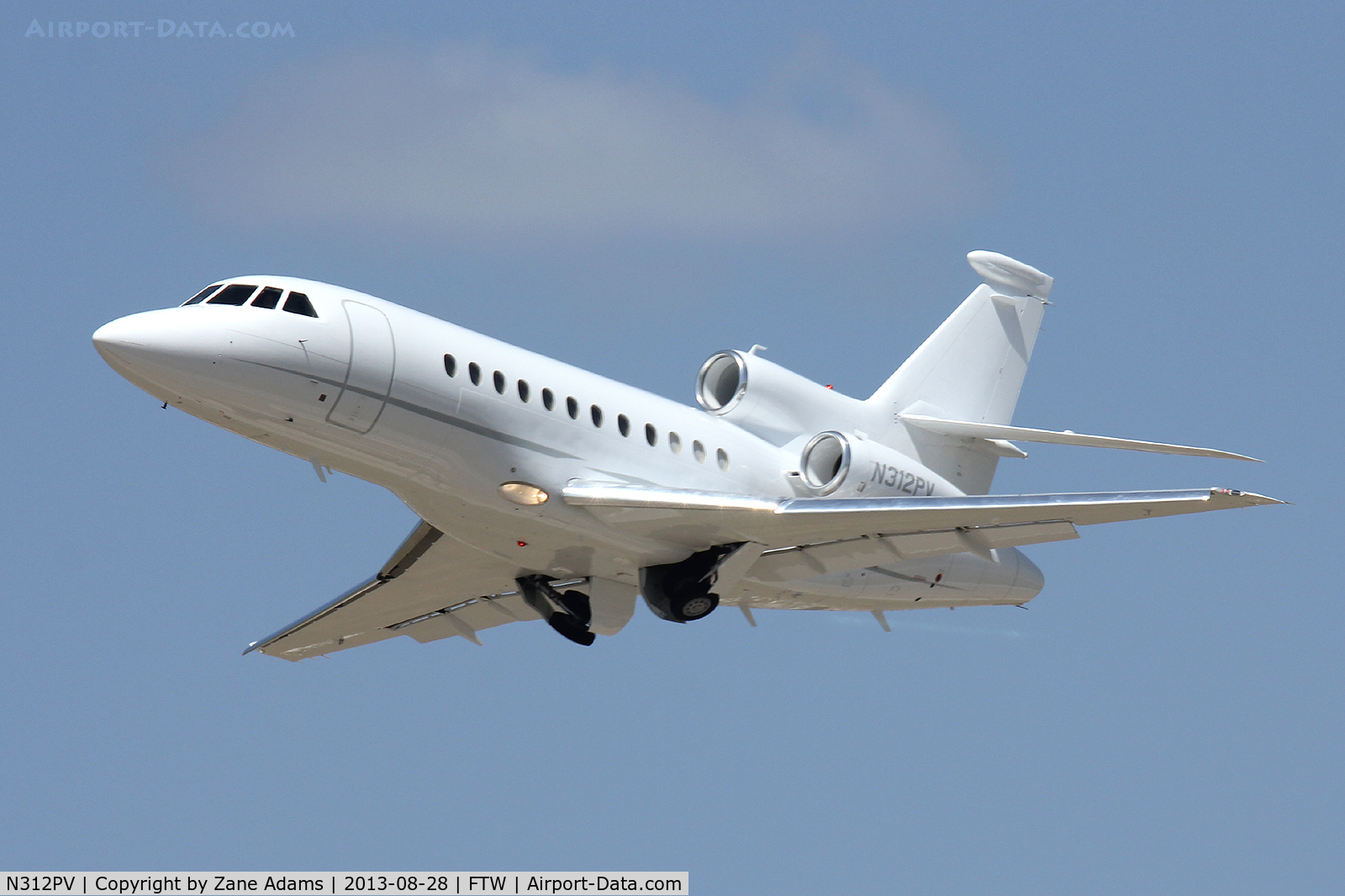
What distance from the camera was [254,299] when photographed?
1769cm

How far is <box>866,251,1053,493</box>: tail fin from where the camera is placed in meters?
24.6

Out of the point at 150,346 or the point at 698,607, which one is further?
the point at 698,607

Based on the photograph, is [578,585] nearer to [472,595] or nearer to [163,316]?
[472,595]

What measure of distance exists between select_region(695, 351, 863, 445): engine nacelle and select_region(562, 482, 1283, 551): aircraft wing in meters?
2.15

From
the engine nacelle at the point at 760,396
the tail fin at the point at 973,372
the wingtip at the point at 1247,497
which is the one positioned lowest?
the wingtip at the point at 1247,497

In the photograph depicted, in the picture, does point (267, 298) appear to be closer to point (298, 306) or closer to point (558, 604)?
point (298, 306)

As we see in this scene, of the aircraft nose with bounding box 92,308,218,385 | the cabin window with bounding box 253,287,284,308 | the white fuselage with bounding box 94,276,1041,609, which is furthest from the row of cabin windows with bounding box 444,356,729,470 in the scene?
the aircraft nose with bounding box 92,308,218,385

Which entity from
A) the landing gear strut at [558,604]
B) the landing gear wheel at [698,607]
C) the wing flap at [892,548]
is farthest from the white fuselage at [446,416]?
the wing flap at [892,548]

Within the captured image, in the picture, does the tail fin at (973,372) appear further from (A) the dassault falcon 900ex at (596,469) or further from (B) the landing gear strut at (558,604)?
(B) the landing gear strut at (558,604)

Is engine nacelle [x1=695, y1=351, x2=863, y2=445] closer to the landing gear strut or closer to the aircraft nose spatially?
the landing gear strut

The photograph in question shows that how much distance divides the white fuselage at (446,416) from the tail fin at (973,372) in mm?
3421

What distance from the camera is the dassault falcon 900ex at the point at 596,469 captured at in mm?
17625

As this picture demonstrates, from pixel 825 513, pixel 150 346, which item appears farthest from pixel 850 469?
pixel 150 346

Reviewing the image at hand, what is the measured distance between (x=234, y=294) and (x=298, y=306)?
0.68 metres
